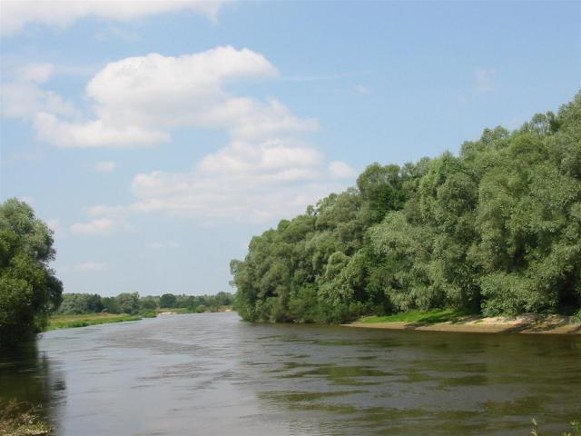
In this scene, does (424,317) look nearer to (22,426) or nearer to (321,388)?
(321,388)

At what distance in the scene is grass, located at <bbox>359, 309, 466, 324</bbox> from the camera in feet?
246

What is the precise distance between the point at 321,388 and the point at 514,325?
32822 millimetres

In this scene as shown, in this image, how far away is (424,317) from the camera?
79.7m

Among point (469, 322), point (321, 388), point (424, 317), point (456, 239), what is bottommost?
point (321, 388)

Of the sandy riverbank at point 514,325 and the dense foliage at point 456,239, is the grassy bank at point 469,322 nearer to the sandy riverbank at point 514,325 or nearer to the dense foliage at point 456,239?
the sandy riverbank at point 514,325

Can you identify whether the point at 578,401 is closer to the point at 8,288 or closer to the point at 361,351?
Result: the point at 361,351

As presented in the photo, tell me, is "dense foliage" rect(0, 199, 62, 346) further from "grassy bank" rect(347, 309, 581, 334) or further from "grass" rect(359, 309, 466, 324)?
"grass" rect(359, 309, 466, 324)

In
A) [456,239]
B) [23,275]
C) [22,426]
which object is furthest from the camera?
[23,275]

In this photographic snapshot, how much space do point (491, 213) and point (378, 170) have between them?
46.6 m

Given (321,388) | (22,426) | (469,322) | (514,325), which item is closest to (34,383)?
(22,426)

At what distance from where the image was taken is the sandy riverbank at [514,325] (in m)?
55.7

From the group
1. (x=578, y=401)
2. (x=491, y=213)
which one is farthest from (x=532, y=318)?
(x=578, y=401)

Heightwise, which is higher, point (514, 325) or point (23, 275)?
point (23, 275)

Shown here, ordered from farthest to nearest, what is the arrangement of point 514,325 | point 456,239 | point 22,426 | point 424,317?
1. point 424,317
2. point 456,239
3. point 514,325
4. point 22,426
